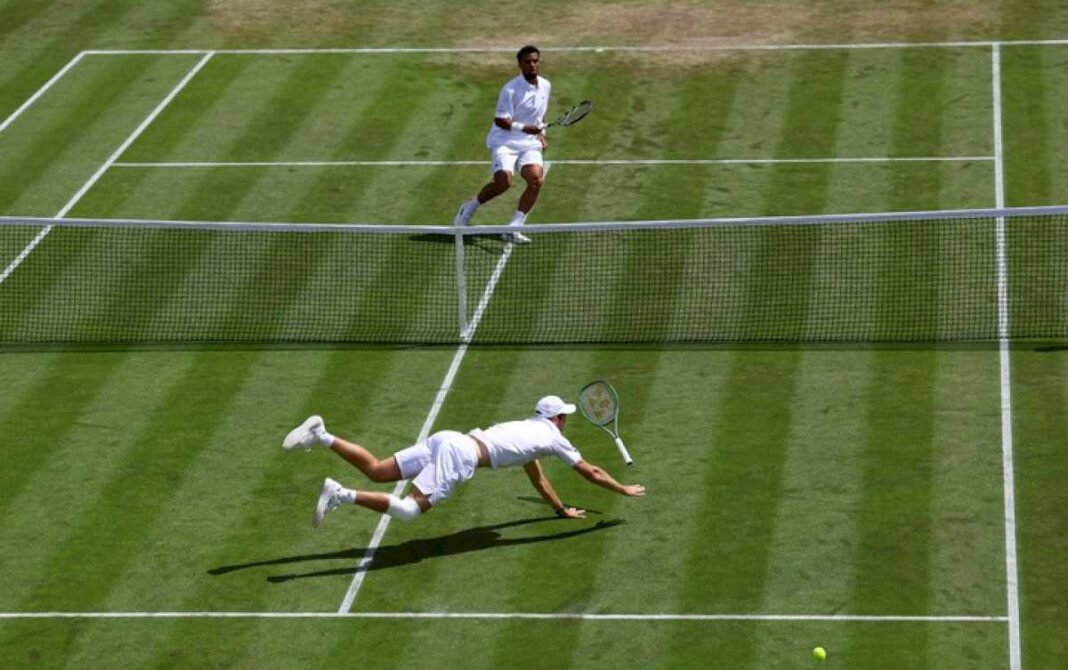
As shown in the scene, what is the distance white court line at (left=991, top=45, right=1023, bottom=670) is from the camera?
19.7m

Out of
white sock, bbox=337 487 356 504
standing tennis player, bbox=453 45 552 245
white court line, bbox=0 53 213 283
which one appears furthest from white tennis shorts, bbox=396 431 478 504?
white court line, bbox=0 53 213 283

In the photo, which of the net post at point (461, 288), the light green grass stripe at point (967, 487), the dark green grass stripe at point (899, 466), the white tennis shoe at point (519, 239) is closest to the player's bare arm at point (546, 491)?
the dark green grass stripe at point (899, 466)

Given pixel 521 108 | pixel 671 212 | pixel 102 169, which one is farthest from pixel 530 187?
pixel 102 169

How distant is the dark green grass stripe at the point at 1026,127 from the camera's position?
99.6 feet

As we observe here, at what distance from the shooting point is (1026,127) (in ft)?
107

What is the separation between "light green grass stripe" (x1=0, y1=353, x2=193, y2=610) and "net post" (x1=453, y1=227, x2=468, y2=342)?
10.8 feet

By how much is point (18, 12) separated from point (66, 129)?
6.33 metres

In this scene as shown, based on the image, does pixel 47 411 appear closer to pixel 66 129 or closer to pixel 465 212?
pixel 465 212

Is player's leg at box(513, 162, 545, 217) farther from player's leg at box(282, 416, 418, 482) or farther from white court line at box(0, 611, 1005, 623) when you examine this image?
white court line at box(0, 611, 1005, 623)

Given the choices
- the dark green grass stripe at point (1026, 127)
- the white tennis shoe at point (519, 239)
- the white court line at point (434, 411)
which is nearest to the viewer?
the white court line at point (434, 411)

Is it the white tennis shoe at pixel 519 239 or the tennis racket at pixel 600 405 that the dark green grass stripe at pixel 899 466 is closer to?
the tennis racket at pixel 600 405

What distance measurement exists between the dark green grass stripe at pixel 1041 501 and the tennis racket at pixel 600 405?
3.97 meters

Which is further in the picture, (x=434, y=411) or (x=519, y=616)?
(x=434, y=411)

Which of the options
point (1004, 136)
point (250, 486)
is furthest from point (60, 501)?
point (1004, 136)
